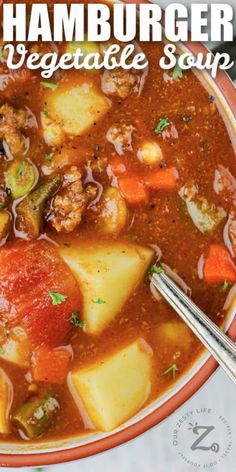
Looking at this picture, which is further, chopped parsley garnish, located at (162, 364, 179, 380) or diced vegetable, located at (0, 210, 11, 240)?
chopped parsley garnish, located at (162, 364, 179, 380)

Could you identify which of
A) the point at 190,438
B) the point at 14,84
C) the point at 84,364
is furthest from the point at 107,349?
the point at 14,84

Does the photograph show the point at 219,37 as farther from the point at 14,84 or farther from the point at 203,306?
the point at 203,306

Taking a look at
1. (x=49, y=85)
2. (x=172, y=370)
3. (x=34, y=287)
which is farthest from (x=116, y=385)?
(x=49, y=85)

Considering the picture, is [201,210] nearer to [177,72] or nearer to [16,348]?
[177,72]

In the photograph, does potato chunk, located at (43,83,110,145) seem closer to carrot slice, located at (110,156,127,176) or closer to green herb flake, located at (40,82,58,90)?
green herb flake, located at (40,82,58,90)

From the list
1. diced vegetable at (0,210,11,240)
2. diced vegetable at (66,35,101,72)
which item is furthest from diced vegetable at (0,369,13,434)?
diced vegetable at (66,35,101,72)

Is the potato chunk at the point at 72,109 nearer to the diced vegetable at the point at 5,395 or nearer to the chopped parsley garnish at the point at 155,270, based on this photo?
the chopped parsley garnish at the point at 155,270
